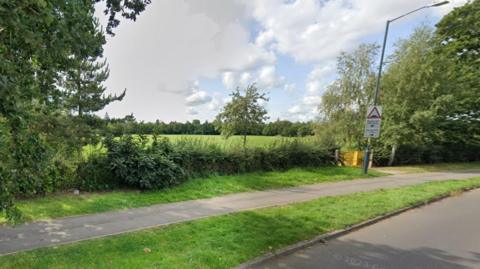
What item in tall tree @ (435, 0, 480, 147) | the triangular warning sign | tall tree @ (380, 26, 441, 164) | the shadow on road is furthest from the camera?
tall tree @ (435, 0, 480, 147)

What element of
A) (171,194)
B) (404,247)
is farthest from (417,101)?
(171,194)

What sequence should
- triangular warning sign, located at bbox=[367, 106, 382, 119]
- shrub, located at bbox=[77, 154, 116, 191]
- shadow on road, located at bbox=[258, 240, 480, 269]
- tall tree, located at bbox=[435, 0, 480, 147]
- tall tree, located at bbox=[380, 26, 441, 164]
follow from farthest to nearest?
tall tree, located at bbox=[435, 0, 480, 147]
tall tree, located at bbox=[380, 26, 441, 164]
triangular warning sign, located at bbox=[367, 106, 382, 119]
shrub, located at bbox=[77, 154, 116, 191]
shadow on road, located at bbox=[258, 240, 480, 269]

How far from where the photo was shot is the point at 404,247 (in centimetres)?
564

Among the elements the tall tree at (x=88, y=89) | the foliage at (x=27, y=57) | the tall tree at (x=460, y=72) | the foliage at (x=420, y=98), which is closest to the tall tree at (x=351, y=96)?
the foliage at (x=420, y=98)

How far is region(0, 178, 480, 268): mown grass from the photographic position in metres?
4.35

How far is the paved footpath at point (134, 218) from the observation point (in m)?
5.25

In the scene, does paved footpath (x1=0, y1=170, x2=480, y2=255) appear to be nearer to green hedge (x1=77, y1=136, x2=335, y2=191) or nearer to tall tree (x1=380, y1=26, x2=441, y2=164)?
green hedge (x1=77, y1=136, x2=335, y2=191)

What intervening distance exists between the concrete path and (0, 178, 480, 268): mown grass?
416 millimetres

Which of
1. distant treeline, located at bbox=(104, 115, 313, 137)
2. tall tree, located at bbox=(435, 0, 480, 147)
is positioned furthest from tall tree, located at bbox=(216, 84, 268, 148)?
tall tree, located at bbox=(435, 0, 480, 147)

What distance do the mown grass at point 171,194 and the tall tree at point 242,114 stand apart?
6.18m

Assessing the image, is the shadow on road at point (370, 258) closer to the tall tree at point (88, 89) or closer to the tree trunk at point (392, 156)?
the tall tree at point (88, 89)

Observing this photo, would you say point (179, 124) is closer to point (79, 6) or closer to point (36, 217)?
point (36, 217)

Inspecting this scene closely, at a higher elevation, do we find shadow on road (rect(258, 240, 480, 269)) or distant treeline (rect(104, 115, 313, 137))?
distant treeline (rect(104, 115, 313, 137))

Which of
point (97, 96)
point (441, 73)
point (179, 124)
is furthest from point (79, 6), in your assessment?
point (441, 73)
